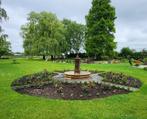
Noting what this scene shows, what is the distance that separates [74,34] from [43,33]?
13191mm

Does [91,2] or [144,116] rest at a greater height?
[91,2]

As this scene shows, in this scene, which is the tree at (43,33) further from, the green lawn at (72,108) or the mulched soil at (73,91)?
the green lawn at (72,108)

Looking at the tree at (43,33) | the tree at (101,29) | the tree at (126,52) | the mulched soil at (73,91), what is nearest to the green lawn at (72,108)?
the mulched soil at (73,91)

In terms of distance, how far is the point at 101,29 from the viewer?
40281 mm

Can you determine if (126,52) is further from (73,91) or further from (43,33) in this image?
(73,91)

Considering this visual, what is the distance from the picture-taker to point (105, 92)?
37.0ft

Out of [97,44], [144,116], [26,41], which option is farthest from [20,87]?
[26,41]

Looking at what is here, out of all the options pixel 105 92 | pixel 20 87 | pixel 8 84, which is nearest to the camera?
pixel 105 92

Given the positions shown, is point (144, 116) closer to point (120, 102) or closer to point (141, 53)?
point (120, 102)

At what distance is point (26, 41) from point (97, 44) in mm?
13723

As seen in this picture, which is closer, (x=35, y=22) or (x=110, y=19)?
(x=110, y=19)

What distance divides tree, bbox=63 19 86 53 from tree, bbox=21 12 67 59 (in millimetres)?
10249

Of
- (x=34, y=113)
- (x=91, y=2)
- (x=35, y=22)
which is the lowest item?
(x=34, y=113)

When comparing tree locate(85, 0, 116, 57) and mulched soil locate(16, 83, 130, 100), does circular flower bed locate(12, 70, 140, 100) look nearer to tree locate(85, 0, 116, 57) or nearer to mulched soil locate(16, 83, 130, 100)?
mulched soil locate(16, 83, 130, 100)
